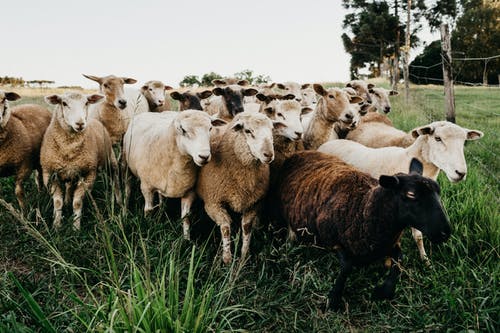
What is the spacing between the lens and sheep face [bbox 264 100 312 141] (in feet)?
14.8

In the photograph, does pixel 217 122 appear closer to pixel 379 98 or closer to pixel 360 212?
pixel 360 212

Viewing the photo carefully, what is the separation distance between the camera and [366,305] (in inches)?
125

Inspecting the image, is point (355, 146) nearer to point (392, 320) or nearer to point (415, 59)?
point (392, 320)

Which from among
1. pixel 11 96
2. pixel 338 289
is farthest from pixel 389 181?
pixel 11 96

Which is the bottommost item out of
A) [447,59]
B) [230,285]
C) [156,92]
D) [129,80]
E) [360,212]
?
[230,285]

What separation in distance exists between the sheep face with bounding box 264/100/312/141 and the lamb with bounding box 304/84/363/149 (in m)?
0.91

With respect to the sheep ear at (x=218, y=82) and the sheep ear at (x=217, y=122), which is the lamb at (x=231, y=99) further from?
the sheep ear at (x=218, y=82)

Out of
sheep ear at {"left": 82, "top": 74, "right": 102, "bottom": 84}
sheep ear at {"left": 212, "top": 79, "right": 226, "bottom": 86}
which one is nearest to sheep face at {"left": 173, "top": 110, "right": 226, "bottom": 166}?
sheep ear at {"left": 82, "top": 74, "right": 102, "bottom": 84}

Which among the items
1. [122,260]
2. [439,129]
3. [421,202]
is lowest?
[122,260]

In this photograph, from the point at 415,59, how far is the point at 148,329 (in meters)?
39.0

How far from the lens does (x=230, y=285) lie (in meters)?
2.93

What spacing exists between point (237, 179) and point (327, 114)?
224cm

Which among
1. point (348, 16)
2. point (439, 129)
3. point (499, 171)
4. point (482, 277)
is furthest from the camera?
point (348, 16)

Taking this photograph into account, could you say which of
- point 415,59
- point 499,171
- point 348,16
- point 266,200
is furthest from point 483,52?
point 266,200
